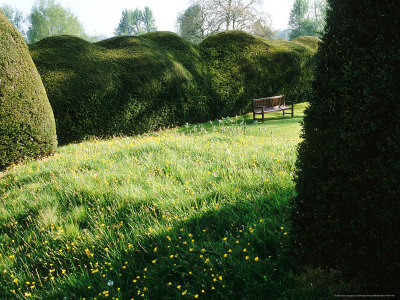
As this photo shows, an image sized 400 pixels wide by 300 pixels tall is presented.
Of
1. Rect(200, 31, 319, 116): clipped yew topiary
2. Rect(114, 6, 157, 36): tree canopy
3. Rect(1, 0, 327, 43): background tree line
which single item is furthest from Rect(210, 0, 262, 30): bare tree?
Rect(114, 6, 157, 36): tree canopy

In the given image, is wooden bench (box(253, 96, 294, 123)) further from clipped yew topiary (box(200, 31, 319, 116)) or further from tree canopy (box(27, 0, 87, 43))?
tree canopy (box(27, 0, 87, 43))

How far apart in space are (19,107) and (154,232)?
596 cm

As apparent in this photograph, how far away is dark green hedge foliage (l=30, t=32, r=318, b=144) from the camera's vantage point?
384 inches

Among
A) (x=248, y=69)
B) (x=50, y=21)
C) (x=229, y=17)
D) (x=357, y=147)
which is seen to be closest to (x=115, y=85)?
(x=248, y=69)

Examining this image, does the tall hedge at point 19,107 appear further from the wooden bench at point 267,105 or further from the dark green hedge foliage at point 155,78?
the wooden bench at point 267,105

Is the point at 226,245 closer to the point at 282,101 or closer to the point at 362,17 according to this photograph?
the point at 362,17

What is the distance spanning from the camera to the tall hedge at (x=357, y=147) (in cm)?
184

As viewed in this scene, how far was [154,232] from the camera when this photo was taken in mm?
2904

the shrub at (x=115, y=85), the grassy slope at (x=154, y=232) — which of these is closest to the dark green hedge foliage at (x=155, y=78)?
the shrub at (x=115, y=85)

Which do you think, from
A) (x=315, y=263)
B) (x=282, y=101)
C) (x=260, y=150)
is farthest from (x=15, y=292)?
(x=282, y=101)

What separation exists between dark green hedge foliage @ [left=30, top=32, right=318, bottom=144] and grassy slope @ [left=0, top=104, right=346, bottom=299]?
5484 millimetres

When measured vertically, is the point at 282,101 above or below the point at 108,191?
above

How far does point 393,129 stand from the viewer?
183 centimetres

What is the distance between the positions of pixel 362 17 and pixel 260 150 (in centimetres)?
361
